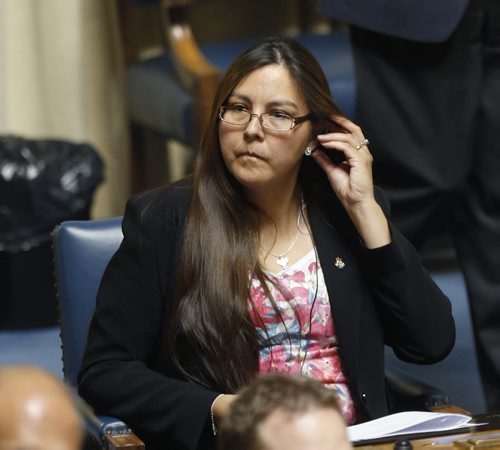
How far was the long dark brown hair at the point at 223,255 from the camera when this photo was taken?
2.12m

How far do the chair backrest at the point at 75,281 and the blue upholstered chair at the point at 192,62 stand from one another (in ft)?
4.67

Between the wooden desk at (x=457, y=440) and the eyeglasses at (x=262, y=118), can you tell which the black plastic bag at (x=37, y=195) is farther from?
the wooden desk at (x=457, y=440)

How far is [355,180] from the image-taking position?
219 cm

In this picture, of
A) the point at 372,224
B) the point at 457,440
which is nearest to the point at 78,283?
the point at 372,224

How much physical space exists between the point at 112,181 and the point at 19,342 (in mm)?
1085

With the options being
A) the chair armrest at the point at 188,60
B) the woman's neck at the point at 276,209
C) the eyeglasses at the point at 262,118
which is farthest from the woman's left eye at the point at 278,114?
the chair armrest at the point at 188,60

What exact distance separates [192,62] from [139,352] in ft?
5.84

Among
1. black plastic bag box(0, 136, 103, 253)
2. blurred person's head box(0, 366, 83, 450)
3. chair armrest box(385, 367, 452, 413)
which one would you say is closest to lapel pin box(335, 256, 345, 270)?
chair armrest box(385, 367, 452, 413)

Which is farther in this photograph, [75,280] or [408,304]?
[75,280]

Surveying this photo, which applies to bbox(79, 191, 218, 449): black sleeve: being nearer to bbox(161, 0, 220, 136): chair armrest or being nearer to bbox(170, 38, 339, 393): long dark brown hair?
bbox(170, 38, 339, 393): long dark brown hair

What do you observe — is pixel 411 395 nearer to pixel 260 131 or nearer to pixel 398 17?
pixel 260 131

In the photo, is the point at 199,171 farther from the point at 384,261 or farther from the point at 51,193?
the point at 51,193

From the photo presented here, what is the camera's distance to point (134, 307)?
2135 millimetres

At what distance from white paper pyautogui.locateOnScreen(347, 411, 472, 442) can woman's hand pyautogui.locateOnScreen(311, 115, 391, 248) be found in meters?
0.40
